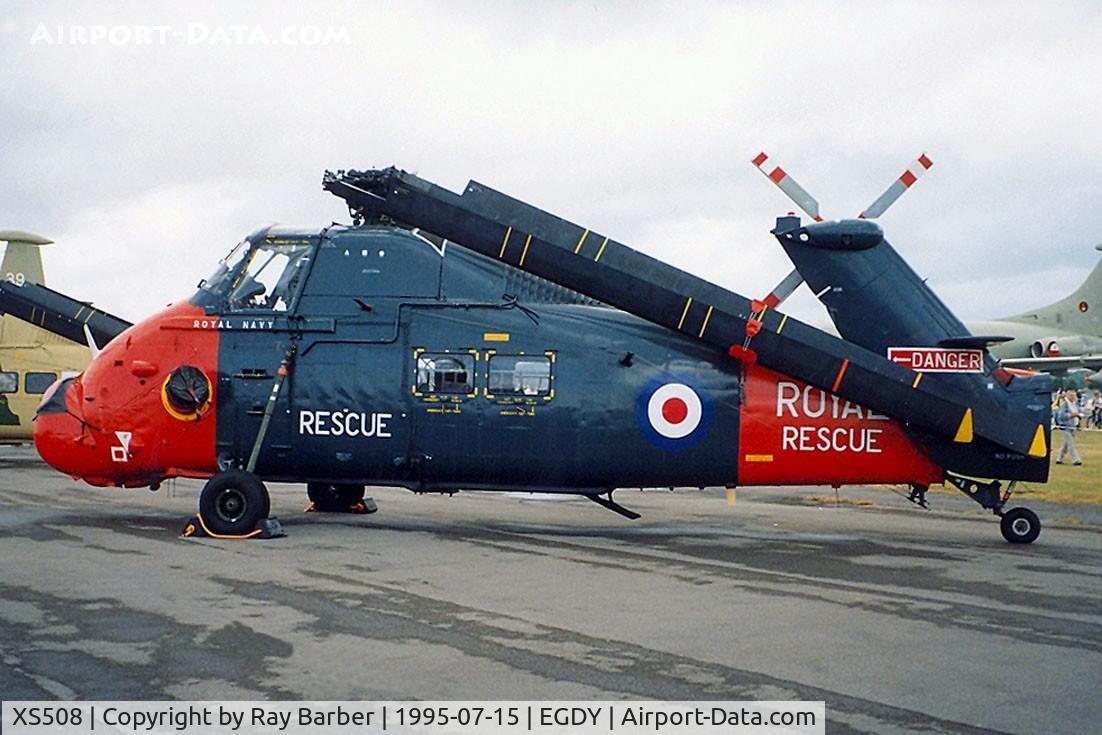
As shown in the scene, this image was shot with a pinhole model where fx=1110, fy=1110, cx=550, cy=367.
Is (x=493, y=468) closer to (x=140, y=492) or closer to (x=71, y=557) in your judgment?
(x=71, y=557)

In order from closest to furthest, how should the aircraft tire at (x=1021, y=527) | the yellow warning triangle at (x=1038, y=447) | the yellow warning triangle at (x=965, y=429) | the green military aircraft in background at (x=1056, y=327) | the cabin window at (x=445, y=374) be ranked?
the yellow warning triangle at (x=965, y=429), the yellow warning triangle at (x=1038, y=447), the aircraft tire at (x=1021, y=527), the cabin window at (x=445, y=374), the green military aircraft in background at (x=1056, y=327)

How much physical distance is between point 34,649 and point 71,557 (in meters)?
4.66

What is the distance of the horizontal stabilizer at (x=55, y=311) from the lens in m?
24.9

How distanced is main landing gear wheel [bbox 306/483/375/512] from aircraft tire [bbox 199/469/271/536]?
11.1 ft

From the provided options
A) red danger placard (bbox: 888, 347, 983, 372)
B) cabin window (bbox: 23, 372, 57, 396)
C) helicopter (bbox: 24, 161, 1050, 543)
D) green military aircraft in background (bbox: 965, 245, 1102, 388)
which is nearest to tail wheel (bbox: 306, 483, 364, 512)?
helicopter (bbox: 24, 161, 1050, 543)

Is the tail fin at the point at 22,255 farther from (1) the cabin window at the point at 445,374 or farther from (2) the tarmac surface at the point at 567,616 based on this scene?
(1) the cabin window at the point at 445,374

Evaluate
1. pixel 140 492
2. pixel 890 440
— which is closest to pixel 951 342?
pixel 890 440

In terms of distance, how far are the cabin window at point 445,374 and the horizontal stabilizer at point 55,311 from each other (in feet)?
41.9

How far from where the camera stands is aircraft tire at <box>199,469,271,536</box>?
14.1 meters

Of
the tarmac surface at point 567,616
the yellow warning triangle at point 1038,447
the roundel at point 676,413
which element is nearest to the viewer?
the tarmac surface at point 567,616

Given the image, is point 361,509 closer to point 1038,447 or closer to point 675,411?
point 675,411

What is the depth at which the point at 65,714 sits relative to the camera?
637cm
